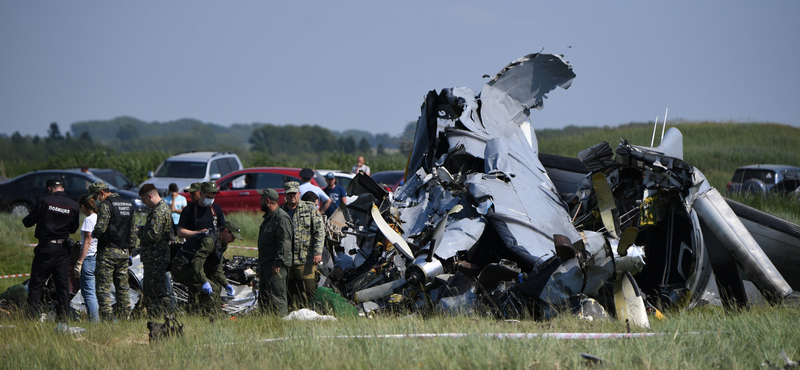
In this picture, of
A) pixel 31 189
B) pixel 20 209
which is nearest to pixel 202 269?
pixel 20 209

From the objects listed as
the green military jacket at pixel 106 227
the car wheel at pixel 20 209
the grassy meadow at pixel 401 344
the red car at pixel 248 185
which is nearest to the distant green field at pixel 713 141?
the red car at pixel 248 185

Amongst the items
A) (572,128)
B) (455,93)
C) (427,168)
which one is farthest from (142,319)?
(572,128)

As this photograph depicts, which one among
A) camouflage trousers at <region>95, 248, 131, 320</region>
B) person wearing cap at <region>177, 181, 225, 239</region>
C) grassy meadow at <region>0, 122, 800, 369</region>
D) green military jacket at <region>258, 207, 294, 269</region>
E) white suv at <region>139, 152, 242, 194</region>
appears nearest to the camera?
grassy meadow at <region>0, 122, 800, 369</region>

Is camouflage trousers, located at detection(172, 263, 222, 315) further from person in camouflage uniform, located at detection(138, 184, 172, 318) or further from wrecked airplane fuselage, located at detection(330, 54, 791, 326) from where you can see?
wrecked airplane fuselage, located at detection(330, 54, 791, 326)

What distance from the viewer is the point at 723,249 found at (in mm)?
6836

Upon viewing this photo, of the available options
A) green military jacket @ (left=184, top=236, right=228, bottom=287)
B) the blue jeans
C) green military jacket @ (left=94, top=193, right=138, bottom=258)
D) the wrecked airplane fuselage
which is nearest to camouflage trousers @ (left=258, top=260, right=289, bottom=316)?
green military jacket @ (left=184, top=236, right=228, bottom=287)

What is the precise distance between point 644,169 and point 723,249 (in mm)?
1341

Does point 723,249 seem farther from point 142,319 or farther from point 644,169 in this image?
point 142,319

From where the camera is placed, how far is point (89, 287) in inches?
254

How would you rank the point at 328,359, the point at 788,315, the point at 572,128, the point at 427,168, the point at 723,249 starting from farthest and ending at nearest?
1. the point at 572,128
2. the point at 427,168
3. the point at 723,249
4. the point at 788,315
5. the point at 328,359

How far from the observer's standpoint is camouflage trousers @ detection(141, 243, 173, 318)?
21.2 feet

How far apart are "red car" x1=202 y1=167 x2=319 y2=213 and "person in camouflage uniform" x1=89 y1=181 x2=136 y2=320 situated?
7713 millimetres

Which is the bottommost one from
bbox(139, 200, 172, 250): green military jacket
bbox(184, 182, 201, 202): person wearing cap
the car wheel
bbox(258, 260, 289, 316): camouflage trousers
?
the car wheel

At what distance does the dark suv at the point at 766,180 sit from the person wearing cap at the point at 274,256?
13.3 m
